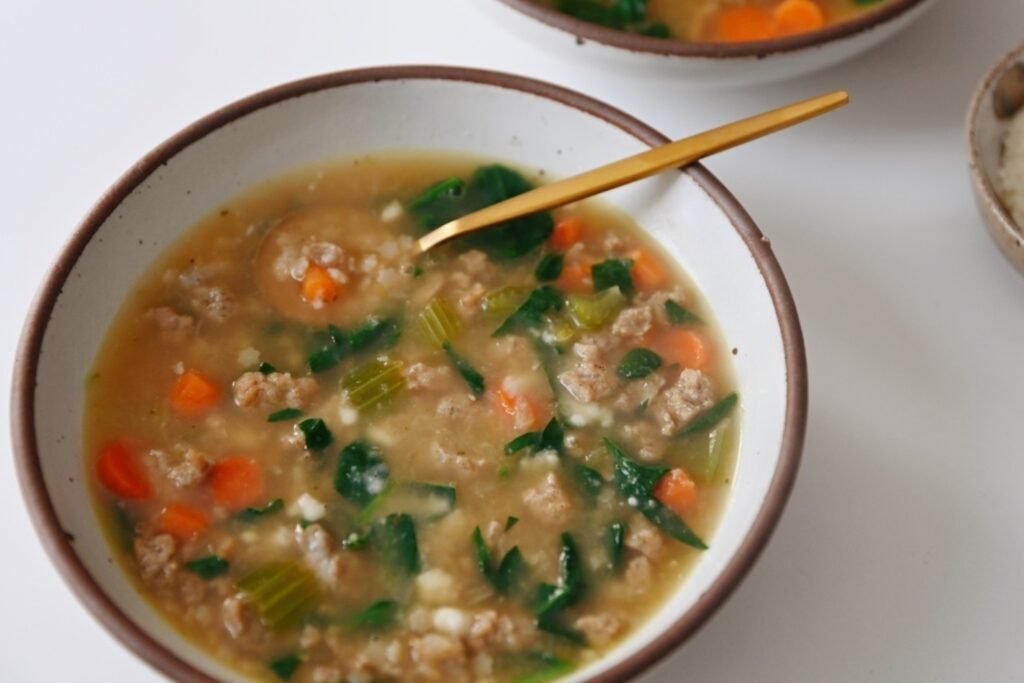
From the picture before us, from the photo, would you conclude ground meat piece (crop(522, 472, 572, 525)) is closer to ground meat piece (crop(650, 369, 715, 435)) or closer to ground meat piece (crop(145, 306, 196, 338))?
ground meat piece (crop(650, 369, 715, 435))

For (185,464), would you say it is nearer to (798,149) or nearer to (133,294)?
(133,294)

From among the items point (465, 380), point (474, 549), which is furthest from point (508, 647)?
point (465, 380)

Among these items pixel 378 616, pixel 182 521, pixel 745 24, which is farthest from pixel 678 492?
pixel 745 24

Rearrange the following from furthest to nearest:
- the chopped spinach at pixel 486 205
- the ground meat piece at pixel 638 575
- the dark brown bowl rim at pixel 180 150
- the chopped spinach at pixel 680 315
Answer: the chopped spinach at pixel 486 205 → the chopped spinach at pixel 680 315 → the ground meat piece at pixel 638 575 → the dark brown bowl rim at pixel 180 150

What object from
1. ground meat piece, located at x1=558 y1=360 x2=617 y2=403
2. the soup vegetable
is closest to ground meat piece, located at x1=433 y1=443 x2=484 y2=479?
the soup vegetable

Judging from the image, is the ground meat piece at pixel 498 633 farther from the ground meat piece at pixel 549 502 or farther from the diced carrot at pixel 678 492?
the diced carrot at pixel 678 492

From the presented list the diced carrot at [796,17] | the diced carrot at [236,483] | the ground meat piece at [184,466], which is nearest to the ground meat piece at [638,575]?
the diced carrot at [236,483]
